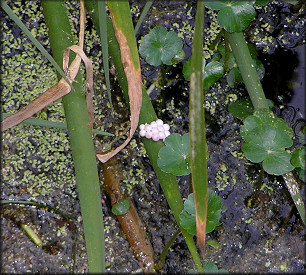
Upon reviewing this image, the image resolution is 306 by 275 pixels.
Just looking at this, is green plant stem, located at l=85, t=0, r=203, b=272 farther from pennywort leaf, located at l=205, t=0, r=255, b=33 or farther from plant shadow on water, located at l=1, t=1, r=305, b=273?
pennywort leaf, located at l=205, t=0, r=255, b=33

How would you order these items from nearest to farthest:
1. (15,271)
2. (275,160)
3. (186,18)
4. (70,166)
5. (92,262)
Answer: (92,262) < (275,160) < (15,271) < (70,166) < (186,18)

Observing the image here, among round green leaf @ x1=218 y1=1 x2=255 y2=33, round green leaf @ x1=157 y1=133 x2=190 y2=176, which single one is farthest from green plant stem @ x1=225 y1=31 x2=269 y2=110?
round green leaf @ x1=157 y1=133 x2=190 y2=176

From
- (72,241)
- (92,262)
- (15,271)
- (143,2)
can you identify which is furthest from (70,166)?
(143,2)

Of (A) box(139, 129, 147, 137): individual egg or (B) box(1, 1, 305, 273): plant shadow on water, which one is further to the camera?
(B) box(1, 1, 305, 273): plant shadow on water

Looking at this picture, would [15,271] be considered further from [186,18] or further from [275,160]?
[186,18]

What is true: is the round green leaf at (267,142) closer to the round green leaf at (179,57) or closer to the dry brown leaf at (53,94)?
the round green leaf at (179,57)
